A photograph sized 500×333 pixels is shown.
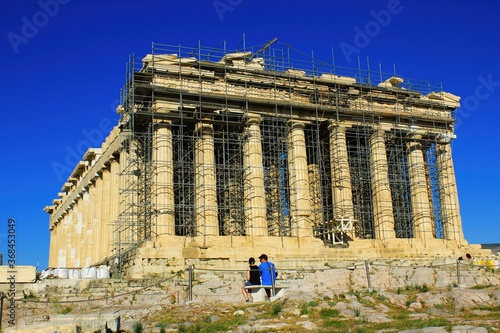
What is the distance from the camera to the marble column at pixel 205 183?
36.5m

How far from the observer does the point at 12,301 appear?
1959cm

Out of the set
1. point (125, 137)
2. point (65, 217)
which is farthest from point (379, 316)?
point (65, 217)

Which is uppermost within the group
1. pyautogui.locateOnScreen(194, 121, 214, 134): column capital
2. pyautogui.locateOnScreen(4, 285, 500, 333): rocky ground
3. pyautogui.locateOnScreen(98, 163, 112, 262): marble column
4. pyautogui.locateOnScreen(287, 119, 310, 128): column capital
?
pyautogui.locateOnScreen(287, 119, 310, 128): column capital

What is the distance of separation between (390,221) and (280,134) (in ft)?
30.0

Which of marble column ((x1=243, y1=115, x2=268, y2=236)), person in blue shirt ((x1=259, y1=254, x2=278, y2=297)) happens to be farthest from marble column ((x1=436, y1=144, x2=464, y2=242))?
person in blue shirt ((x1=259, y1=254, x2=278, y2=297))

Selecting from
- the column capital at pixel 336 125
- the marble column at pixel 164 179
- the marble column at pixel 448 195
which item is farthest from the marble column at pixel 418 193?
the marble column at pixel 164 179

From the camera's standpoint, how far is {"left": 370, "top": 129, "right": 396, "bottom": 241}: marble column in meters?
41.7

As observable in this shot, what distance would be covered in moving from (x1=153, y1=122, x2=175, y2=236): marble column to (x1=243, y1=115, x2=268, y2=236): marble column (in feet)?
15.5

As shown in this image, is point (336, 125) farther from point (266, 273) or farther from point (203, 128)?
point (266, 273)

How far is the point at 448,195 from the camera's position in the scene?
149 feet

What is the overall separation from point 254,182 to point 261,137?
133 inches

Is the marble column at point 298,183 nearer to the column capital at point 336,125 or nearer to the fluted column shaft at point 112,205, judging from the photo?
the column capital at point 336,125

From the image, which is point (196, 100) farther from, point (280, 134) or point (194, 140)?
point (280, 134)

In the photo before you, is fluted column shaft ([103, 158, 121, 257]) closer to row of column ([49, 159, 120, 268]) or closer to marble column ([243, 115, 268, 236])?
row of column ([49, 159, 120, 268])
